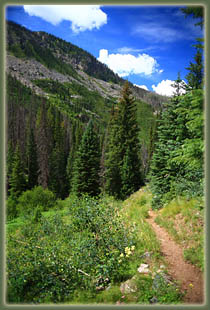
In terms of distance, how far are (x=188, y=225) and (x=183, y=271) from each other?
228 cm

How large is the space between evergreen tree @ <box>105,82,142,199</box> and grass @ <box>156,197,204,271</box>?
1147cm

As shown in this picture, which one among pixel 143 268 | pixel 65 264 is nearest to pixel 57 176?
pixel 65 264

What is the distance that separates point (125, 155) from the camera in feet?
68.8

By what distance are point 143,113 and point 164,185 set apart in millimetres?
189196

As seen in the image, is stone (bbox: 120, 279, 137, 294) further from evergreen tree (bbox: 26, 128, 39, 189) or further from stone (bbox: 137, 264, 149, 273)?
evergreen tree (bbox: 26, 128, 39, 189)

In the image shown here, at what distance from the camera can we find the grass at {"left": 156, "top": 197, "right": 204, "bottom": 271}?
559 cm

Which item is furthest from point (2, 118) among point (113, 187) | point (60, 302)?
point (113, 187)

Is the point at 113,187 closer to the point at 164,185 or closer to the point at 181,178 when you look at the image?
the point at 164,185

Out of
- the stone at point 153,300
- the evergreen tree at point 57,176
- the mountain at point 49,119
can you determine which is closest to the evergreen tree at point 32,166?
the mountain at point 49,119

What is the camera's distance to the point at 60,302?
4457mm

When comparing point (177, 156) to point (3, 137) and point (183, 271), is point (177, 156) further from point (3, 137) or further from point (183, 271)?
point (3, 137)

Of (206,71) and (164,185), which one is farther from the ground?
(206,71)

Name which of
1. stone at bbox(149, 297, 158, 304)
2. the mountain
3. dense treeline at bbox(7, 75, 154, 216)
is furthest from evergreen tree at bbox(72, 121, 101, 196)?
stone at bbox(149, 297, 158, 304)

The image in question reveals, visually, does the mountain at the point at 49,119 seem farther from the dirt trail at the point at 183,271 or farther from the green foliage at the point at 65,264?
the dirt trail at the point at 183,271
